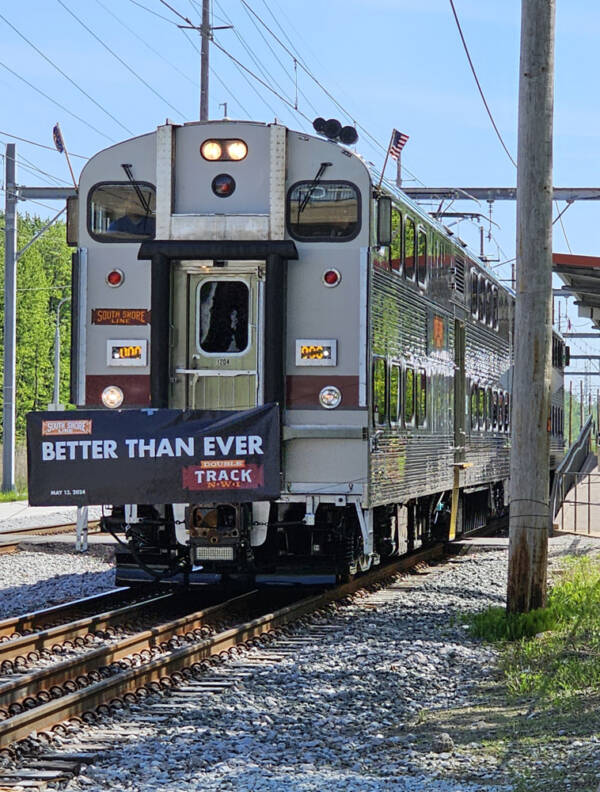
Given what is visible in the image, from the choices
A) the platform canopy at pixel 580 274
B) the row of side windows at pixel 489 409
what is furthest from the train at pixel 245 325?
the row of side windows at pixel 489 409

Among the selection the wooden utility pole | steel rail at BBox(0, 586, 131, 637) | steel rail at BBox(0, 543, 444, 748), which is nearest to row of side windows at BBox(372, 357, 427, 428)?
the wooden utility pole

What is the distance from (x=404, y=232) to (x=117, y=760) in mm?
7860

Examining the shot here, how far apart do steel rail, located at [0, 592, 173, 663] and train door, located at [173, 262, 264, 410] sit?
6.55 ft

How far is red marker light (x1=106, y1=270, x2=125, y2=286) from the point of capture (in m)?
11.8

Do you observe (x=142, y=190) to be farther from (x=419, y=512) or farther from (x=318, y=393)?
(x=419, y=512)

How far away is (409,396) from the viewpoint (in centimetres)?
1379

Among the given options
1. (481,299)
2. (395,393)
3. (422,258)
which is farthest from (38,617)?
(481,299)

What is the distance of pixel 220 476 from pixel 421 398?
13.7ft

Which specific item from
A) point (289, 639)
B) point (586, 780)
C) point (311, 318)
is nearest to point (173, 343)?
point (311, 318)

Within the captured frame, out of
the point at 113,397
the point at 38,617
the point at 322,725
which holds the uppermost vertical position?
the point at 113,397

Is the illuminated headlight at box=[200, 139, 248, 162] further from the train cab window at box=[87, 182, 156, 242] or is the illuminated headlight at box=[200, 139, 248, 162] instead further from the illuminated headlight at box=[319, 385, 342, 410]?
the illuminated headlight at box=[319, 385, 342, 410]

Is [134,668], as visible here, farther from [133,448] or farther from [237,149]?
[237,149]

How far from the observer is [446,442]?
53.0ft

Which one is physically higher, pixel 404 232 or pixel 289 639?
pixel 404 232
